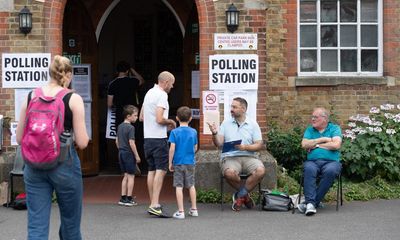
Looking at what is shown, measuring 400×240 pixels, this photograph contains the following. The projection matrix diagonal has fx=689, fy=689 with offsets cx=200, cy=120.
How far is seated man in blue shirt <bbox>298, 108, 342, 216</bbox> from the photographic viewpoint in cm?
902

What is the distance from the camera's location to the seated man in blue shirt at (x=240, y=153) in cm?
922

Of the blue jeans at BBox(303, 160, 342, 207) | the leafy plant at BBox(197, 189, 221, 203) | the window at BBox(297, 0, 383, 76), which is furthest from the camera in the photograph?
the window at BBox(297, 0, 383, 76)

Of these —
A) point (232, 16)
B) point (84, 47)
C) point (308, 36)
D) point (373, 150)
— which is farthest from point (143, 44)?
point (373, 150)

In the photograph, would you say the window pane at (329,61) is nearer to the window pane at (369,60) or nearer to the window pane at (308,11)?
the window pane at (369,60)

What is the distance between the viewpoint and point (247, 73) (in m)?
10.3

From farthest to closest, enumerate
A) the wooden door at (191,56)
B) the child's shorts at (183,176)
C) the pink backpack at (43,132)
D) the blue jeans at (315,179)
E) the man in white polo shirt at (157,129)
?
the wooden door at (191,56) < the blue jeans at (315,179) < the man in white polo shirt at (157,129) < the child's shorts at (183,176) < the pink backpack at (43,132)

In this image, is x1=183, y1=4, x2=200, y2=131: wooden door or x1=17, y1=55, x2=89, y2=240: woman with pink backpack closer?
x1=17, y1=55, x2=89, y2=240: woman with pink backpack

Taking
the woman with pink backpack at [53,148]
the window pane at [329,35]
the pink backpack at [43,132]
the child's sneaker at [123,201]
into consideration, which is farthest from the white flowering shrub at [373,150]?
the pink backpack at [43,132]

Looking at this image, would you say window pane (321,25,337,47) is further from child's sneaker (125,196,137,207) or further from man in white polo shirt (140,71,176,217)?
child's sneaker (125,196,137,207)

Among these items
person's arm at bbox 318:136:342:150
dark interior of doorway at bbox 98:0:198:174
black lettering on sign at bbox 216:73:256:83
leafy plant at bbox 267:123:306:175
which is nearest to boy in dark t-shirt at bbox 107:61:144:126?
black lettering on sign at bbox 216:73:256:83

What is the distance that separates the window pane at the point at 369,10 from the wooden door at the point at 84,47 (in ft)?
15.8

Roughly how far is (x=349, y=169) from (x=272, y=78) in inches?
88.1

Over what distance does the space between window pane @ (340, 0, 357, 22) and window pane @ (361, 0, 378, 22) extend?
140 mm

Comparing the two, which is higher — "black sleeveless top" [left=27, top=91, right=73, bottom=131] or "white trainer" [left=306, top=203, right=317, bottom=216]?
"black sleeveless top" [left=27, top=91, right=73, bottom=131]
